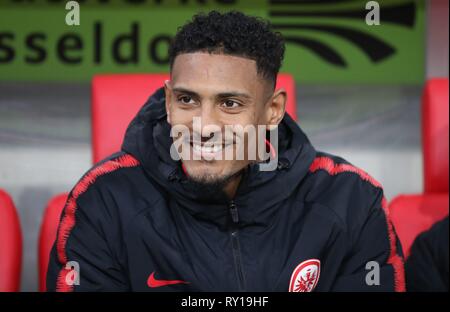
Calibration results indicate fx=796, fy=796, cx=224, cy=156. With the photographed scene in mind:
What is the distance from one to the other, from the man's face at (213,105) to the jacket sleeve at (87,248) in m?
0.15

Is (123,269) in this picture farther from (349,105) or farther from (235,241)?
(349,105)

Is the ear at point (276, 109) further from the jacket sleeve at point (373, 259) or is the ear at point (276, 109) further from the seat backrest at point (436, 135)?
the seat backrest at point (436, 135)

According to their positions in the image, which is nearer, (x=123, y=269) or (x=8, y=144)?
(x=123, y=269)

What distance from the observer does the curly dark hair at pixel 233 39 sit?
1.08m

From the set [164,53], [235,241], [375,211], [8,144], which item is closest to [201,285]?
[235,241]

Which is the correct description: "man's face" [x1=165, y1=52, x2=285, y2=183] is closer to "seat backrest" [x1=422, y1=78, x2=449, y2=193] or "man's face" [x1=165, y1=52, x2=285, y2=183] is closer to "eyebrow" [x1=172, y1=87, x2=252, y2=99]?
"eyebrow" [x1=172, y1=87, x2=252, y2=99]

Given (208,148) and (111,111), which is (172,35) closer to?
(111,111)

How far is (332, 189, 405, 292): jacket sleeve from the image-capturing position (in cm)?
117

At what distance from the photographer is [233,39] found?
1079 mm

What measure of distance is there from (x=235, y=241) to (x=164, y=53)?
75 cm

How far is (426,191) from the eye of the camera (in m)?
1.52

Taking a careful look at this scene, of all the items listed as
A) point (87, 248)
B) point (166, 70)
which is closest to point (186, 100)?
point (87, 248)
